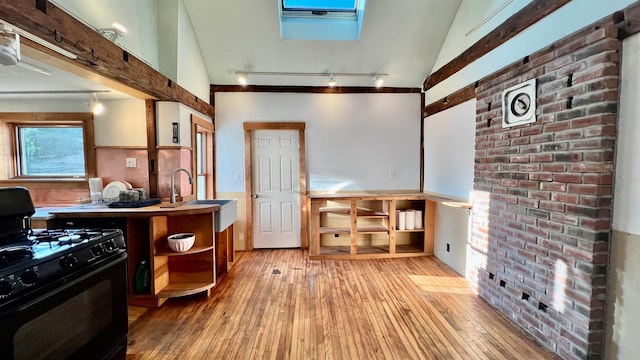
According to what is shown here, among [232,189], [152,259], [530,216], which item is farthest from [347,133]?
[152,259]

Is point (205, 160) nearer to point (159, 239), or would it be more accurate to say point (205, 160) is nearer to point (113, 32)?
point (159, 239)

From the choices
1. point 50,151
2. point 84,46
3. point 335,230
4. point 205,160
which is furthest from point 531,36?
point 50,151

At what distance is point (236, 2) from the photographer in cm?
323

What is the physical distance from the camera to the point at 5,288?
1073 millimetres

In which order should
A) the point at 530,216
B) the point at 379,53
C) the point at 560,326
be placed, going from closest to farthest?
the point at 560,326, the point at 530,216, the point at 379,53

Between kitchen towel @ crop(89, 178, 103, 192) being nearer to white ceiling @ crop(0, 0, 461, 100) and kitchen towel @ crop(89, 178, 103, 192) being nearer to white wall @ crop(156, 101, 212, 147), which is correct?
white wall @ crop(156, 101, 212, 147)

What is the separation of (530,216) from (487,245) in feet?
2.24

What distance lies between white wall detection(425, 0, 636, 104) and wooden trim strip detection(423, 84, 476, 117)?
0.07 m

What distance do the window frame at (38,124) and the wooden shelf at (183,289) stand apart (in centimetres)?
188

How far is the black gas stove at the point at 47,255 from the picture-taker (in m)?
1.12

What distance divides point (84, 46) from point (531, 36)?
342cm

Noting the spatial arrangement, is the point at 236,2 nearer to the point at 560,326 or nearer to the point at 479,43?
the point at 479,43

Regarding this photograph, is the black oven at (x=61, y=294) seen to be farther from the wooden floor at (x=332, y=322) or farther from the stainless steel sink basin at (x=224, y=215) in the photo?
the stainless steel sink basin at (x=224, y=215)

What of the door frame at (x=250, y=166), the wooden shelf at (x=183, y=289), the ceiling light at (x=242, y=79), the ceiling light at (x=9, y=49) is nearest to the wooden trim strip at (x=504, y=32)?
the door frame at (x=250, y=166)
